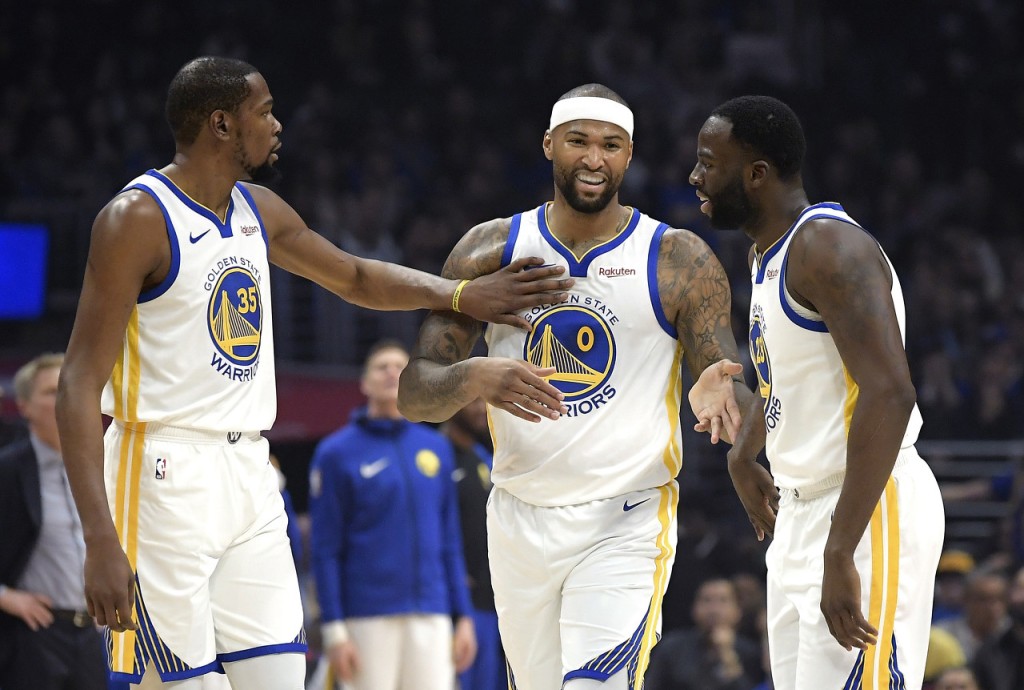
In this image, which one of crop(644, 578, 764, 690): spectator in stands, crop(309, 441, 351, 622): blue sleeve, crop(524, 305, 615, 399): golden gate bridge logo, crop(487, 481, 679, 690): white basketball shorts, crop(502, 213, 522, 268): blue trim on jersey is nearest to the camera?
crop(487, 481, 679, 690): white basketball shorts

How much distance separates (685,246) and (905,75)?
1301 cm

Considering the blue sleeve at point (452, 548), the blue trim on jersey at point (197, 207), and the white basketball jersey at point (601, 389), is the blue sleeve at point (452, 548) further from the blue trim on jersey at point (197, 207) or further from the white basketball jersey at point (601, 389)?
the blue trim on jersey at point (197, 207)

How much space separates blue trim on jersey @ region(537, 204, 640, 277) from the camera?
5188 mm

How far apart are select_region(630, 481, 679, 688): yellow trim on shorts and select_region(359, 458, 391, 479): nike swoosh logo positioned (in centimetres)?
320

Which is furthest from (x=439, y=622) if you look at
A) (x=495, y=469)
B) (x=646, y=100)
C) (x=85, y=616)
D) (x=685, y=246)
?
(x=646, y=100)

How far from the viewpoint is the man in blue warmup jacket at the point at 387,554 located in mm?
A: 7988

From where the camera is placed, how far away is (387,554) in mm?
8023

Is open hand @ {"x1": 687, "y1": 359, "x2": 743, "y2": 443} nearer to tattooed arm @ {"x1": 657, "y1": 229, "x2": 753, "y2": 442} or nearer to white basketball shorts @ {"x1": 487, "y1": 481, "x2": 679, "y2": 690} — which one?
tattooed arm @ {"x1": 657, "y1": 229, "x2": 753, "y2": 442}

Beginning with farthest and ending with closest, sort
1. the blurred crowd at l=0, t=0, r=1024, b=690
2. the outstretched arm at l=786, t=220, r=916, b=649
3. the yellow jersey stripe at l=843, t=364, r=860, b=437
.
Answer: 1. the blurred crowd at l=0, t=0, r=1024, b=690
2. the yellow jersey stripe at l=843, t=364, r=860, b=437
3. the outstretched arm at l=786, t=220, r=916, b=649

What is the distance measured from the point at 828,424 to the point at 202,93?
91.0 inches

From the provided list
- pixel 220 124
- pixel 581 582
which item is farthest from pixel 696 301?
pixel 220 124

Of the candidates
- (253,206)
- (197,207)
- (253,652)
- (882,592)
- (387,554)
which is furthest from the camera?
(387,554)

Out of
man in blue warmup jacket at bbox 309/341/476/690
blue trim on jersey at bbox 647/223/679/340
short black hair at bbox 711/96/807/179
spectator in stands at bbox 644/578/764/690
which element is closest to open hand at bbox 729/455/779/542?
blue trim on jersey at bbox 647/223/679/340

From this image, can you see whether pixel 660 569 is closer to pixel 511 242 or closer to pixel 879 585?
pixel 879 585
